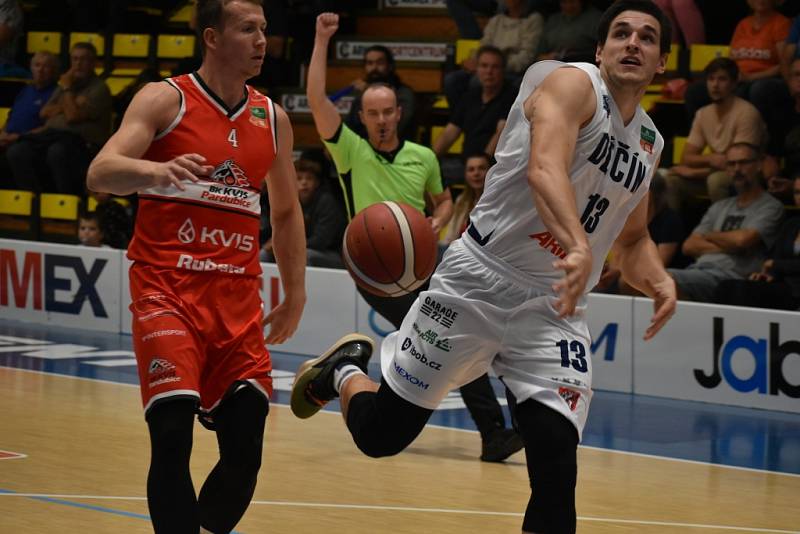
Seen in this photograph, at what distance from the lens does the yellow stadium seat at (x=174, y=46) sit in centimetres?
1619

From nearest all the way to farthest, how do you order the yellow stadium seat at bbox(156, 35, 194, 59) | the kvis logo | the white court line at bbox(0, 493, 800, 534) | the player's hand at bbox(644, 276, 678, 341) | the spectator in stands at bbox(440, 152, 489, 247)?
1. the player's hand at bbox(644, 276, 678, 341)
2. the white court line at bbox(0, 493, 800, 534)
3. the kvis logo
4. the spectator in stands at bbox(440, 152, 489, 247)
5. the yellow stadium seat at bbox(156, 35, 194, 59)

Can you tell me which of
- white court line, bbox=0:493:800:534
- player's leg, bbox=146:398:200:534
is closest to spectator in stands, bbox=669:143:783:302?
white court line, bbox=0:493:800:534

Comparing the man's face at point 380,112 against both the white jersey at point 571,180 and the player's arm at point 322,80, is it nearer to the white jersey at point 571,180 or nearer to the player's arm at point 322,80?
the player's arm at point 322,80

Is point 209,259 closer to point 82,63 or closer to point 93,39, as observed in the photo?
point 82,63

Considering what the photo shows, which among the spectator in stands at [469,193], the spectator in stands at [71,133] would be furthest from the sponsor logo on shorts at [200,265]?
the spectator in stands at [71,133]

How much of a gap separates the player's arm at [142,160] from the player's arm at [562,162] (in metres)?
0.98

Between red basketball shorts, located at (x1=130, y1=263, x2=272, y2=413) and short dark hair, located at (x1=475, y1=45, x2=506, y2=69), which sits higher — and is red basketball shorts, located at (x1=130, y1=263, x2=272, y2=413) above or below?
below

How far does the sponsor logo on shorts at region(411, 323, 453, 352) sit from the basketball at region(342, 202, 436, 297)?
1.73 meters

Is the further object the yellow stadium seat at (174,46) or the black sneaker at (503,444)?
the yellow stadium seat at (174,46)

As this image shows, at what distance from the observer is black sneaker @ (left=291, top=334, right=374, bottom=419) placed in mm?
5543

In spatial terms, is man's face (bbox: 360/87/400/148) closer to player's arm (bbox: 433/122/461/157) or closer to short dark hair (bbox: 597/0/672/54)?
short dark hair (bbox: 597/0/672/54)

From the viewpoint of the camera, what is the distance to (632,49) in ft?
14.5

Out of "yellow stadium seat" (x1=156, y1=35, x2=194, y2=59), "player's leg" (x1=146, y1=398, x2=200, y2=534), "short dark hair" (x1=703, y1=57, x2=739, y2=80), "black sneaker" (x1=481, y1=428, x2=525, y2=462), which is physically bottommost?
"black sneaker" (x1=481, y1=428, x2=525, y2=462)

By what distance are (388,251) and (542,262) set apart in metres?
2.00
